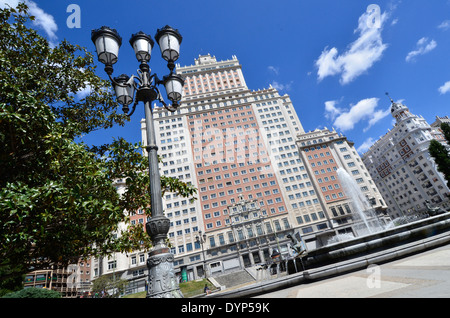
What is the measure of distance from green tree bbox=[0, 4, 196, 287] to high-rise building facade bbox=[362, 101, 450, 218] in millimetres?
63131

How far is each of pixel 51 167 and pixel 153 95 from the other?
9.16 ft

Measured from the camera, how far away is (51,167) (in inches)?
175

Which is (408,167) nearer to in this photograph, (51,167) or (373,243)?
(373,243)

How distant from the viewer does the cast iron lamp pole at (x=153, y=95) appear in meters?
3.49

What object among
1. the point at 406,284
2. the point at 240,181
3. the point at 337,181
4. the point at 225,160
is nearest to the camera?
the point at 406,284

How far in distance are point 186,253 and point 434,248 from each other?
40527mm

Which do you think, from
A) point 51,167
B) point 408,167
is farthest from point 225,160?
point 408,167

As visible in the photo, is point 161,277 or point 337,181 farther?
point 337,181

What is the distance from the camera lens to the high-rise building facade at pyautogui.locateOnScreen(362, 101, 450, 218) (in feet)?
176

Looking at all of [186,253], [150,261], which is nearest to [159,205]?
[150,261]

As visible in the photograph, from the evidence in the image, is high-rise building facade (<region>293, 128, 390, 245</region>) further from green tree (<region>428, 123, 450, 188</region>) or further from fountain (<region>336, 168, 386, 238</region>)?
green tree (<region>428, 123, 450, 188</region>)

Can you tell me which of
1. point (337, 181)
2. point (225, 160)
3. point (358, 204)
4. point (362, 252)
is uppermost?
point (225, 160)

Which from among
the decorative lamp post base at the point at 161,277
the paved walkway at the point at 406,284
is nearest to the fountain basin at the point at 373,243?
the paved walkway at the point at 406,284

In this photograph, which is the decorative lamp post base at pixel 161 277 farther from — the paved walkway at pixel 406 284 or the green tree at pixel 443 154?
the green tree at pixel 443 154
